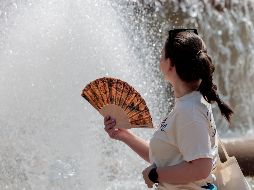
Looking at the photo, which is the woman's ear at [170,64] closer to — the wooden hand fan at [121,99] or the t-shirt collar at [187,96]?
A: the t-shirt collar at [187,96]

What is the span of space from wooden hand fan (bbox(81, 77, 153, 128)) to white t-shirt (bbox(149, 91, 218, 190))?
0.29 metres

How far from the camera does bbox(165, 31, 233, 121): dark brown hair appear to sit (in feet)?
8.11

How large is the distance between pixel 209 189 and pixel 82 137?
9.33 feet

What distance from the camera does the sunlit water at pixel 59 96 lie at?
5.00m

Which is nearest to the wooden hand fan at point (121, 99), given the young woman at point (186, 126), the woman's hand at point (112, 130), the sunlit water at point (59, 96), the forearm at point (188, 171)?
the woman's hand at point (112, 130)

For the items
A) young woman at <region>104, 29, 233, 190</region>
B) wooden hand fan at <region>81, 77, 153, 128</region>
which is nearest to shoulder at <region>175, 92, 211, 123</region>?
young woman at <region>104, 29, 233, 190</region>

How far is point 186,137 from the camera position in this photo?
238cm

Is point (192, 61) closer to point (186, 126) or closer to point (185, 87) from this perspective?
point (185, 87)

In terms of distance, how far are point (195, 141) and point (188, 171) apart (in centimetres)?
12

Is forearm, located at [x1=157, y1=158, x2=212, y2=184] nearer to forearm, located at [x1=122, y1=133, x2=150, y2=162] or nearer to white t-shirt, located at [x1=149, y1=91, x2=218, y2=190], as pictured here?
white t-shirt, located at [x1=149, y1=91, x2=218, y2=190]

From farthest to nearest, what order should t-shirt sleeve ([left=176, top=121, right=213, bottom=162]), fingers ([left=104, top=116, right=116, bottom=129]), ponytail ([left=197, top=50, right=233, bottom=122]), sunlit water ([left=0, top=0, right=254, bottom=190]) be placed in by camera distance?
sunlit water ([left=0, top=0, right=254, bottom=190]) → fingers ([left=104, top=116, right=116, bottom=129]) → ponytail ([left=197, top=50, right=233, bottom=122]) → t-shirt sleeve ([left=176, top=121, right=213, bottom=162])

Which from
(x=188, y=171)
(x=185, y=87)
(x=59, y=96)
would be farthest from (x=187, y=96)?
(x=59, y=96)

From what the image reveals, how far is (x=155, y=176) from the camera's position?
2.48 m

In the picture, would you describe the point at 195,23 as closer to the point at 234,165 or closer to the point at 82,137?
the point at 82,137
